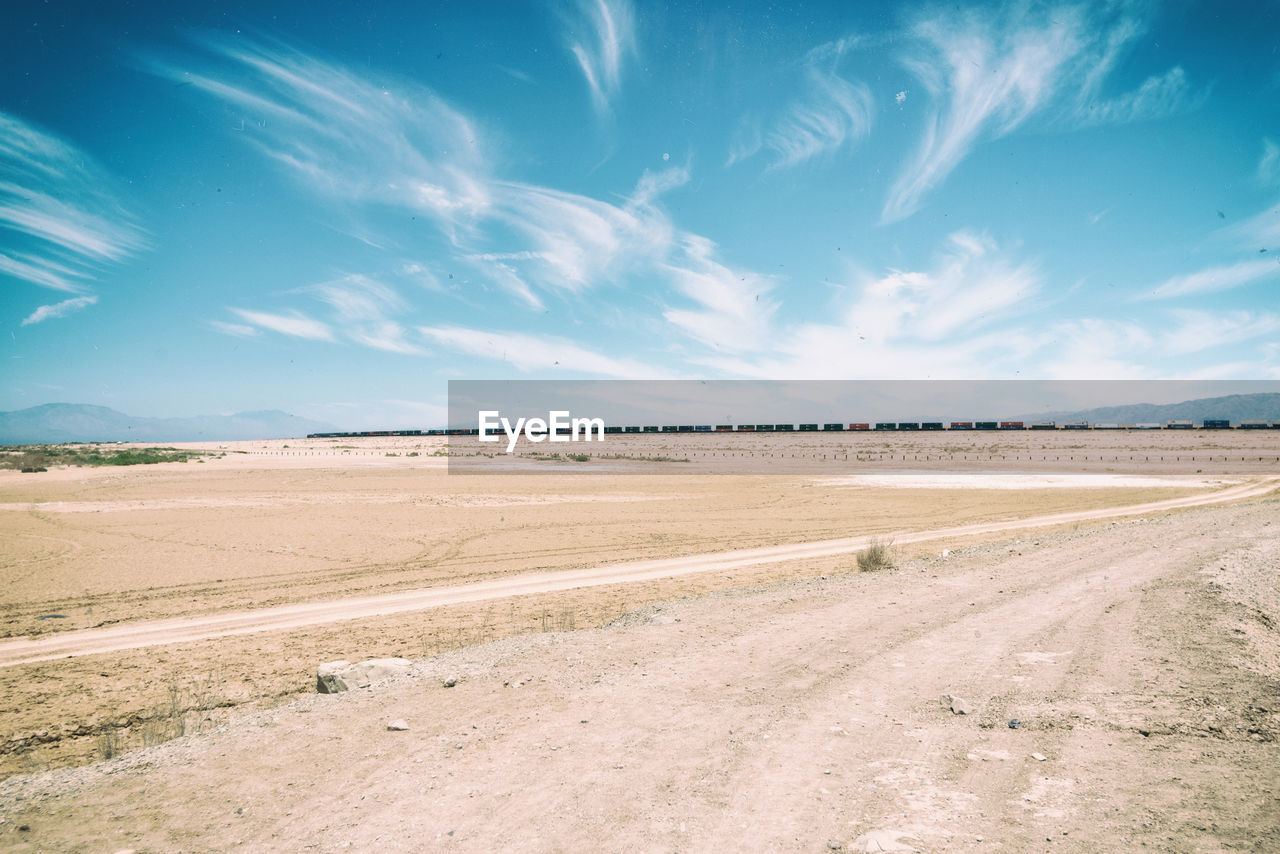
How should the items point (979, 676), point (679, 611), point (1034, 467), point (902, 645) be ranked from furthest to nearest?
point (1034, 467), point (679, 611), point (902, 645), point (979, 676)

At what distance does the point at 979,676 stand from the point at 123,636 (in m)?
13.3

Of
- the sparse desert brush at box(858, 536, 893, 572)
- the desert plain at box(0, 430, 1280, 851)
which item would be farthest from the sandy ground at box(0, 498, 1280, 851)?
the sparse desert brush at box(858, 536, 893, 572)

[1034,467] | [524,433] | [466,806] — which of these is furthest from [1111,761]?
[524,433]

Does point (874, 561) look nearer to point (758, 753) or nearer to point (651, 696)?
point (651, 696)

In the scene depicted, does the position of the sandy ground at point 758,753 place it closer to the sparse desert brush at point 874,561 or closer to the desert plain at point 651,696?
the desert plain at point 651,696

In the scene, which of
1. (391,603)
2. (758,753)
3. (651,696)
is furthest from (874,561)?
(391,603)

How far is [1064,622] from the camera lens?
8.56 metres

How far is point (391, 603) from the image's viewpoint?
40.5ft

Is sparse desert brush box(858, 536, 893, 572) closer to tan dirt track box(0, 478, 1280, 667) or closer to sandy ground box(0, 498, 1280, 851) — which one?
tan dirt track box(0, 478, 1280, 667)

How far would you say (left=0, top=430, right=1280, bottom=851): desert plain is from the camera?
4.20m

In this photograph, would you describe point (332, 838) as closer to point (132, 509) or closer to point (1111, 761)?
point (1111, 761)

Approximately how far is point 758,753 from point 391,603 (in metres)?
9.59

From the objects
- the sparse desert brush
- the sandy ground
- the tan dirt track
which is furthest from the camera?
the sparse desert brush

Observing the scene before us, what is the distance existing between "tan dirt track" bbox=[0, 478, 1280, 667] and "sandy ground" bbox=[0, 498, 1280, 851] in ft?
15.3
